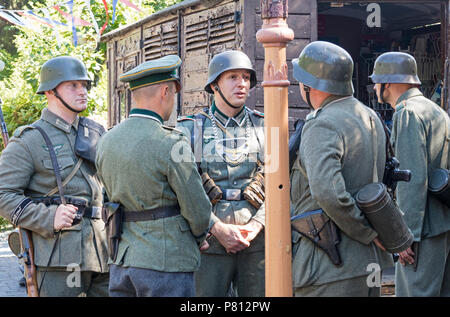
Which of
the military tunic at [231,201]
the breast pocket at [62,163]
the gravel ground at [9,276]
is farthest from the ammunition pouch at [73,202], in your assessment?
the gravel ground at [9,276]

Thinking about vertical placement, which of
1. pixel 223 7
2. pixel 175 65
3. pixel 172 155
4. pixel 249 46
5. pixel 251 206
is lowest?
pixel 251 206

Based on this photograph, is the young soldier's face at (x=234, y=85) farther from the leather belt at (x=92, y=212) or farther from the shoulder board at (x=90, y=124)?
the leather belt at (x=92, y=212)

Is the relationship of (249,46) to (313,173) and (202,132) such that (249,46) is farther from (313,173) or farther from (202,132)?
(313,173)

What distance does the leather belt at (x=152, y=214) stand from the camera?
3910 mm

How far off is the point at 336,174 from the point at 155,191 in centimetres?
98

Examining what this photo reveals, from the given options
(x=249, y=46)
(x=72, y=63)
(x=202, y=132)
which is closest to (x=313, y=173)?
(x=202, y=132)

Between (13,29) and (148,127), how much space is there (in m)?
29.5

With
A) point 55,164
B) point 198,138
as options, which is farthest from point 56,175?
point 198,138

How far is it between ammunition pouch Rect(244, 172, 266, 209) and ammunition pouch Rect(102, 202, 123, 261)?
109cm

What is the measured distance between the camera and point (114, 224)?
13.1 ft

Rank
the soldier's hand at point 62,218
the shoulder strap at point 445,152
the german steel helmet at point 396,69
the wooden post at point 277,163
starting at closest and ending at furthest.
A: the wooden post at point 277,163, the soldier's hand at point 62,218, the shoulder strap at point 445,152, the german steel helmet at point 396,69

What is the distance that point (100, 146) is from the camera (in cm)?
410

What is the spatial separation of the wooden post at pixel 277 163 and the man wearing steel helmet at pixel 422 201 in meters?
2.00

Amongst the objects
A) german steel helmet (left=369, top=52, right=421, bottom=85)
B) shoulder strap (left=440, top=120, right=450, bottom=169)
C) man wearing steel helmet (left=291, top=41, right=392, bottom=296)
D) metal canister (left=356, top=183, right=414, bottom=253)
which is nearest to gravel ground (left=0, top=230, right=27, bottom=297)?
german steel helmet (left=369, top=52, right=421, bottom=85)
